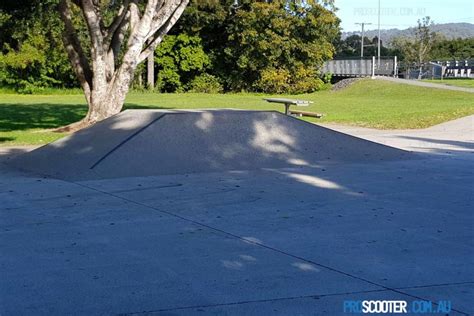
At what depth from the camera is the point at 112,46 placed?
21.7m

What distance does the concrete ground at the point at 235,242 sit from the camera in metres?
5.57

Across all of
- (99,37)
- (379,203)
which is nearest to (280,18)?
(99,37)

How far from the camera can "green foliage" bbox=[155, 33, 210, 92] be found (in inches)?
2331

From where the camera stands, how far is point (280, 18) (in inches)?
2165

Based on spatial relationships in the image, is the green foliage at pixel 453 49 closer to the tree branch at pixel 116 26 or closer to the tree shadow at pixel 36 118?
the tree shadow at pixel 36 118

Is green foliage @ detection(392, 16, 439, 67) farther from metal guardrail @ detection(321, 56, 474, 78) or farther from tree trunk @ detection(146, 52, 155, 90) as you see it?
tree trunk @ detection(146, 52, 155, 90)

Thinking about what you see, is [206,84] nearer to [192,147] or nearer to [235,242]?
[192,147]

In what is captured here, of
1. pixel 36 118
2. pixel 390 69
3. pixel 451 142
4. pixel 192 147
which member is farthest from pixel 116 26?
pixel 390 69

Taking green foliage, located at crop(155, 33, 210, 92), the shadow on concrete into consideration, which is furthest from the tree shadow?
green foliage, located at crop(155, 33, 210, 92)

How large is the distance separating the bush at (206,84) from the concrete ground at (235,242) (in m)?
48.0

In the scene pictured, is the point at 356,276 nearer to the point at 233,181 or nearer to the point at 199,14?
the point at 233,181

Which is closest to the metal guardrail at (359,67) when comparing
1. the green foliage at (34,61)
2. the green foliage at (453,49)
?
the green foliage at (453,49)

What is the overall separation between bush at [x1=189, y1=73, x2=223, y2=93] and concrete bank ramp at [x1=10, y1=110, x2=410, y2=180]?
4526 centimetres

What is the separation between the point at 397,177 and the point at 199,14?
47.2 metres
